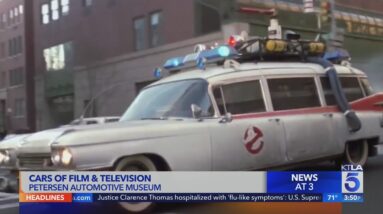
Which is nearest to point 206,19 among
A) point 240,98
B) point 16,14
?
point 240,98

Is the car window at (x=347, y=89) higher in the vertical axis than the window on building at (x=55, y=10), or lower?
lower

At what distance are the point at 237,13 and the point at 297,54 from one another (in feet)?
56.1

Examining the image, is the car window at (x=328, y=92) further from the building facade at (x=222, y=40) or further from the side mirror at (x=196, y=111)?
the building facade at (x=222, y=40)

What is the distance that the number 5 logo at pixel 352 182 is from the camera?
510 centimetres

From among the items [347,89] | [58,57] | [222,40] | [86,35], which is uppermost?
[86,35]

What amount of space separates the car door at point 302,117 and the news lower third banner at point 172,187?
2.60 metres

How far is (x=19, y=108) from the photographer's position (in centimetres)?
5506

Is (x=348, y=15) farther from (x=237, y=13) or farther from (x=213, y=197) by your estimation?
(x=213, y=197)

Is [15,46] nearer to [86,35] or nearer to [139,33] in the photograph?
[86,35]

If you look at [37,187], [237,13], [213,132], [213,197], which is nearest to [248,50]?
[213,132]

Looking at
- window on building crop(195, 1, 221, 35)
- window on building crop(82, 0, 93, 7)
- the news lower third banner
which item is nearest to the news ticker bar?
the news lower third banner

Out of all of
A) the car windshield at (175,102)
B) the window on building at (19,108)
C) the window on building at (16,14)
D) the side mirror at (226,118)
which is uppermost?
the window on building at (16,14)

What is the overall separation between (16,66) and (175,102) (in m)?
51.6

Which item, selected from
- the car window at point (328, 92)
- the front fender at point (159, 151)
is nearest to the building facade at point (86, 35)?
the car window at point (328, 92)
